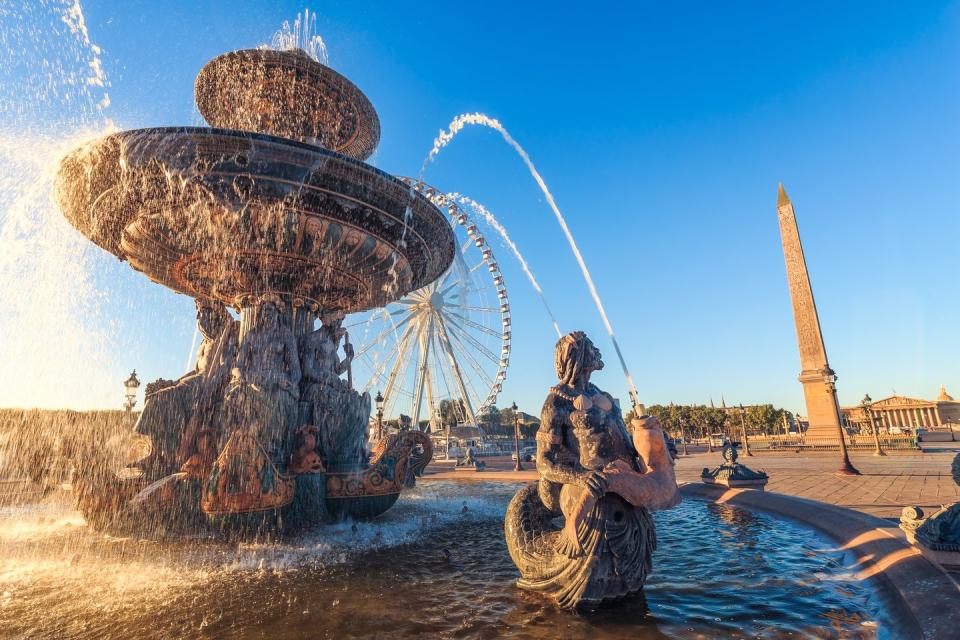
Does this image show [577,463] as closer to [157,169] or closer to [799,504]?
[799,504]

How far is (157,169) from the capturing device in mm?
6512

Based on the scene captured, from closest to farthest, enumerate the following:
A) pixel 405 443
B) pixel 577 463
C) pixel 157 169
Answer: pixel 577 463 → pixel 157 169 → pixel 405 443

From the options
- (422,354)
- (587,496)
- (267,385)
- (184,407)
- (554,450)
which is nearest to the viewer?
(587,496)

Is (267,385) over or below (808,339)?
below

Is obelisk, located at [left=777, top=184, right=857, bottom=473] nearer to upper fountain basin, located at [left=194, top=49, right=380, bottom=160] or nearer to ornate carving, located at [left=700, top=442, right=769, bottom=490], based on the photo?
ornate carving, located at [left=700, top=442, right=769, bottom=490]

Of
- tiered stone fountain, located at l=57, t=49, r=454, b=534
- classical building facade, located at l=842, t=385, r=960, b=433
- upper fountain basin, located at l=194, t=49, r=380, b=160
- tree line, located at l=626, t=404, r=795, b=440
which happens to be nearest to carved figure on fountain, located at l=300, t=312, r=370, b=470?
tiered stone fountain, located at l=57, t=49, r=454, b=534

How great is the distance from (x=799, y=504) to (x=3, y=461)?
65.9 ft

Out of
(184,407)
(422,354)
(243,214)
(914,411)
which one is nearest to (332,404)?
(184,407)

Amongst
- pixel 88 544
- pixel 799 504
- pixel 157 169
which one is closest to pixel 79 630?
pixel 88 544

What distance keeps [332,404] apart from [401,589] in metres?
4.59

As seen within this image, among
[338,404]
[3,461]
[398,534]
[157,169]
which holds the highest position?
[157,169]

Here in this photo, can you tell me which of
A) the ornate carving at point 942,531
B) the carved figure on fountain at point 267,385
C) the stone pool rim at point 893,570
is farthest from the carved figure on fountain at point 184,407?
the ornate carving at point 942,531

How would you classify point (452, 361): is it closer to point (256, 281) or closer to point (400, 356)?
point (400, 356)

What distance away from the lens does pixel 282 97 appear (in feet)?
32.9
